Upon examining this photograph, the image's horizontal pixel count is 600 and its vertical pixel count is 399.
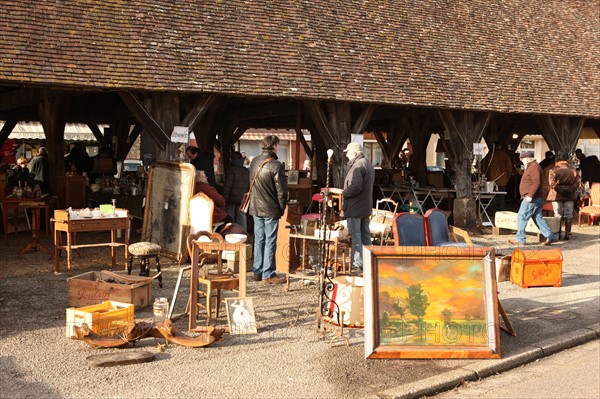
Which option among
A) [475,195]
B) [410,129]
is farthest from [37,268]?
[410,129]

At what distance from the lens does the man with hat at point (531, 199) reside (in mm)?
14062

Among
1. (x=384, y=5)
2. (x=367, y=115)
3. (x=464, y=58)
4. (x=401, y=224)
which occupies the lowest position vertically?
(x=401, y=224)

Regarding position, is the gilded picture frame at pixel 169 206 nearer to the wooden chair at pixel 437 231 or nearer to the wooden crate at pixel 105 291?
the wooden crate at pixel 105 291

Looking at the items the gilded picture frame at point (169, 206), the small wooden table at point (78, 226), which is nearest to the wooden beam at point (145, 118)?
the gilded picture frame at point (169, 206)

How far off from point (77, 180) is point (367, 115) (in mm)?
6023

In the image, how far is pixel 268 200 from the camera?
9703mm

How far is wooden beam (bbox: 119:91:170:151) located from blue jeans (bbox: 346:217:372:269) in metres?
4.36

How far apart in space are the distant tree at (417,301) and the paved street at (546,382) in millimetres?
749

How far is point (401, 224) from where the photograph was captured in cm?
845

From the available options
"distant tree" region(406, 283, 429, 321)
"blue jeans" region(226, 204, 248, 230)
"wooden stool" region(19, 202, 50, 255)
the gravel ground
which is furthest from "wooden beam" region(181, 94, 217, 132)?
"distant tree" region(406, 283, 429, 321)

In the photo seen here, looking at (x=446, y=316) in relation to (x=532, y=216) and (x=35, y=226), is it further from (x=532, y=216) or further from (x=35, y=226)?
(x=532, y=216)

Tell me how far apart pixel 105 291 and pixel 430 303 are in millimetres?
3481

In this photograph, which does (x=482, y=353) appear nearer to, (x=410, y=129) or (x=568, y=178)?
(x=568, y=178)

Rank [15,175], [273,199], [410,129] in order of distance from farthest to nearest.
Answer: [410,129], [15,175], [273,199]
